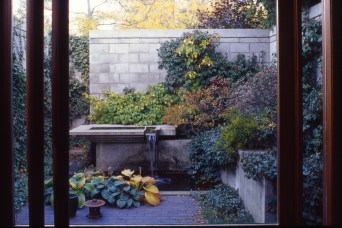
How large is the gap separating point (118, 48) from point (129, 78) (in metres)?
0.64

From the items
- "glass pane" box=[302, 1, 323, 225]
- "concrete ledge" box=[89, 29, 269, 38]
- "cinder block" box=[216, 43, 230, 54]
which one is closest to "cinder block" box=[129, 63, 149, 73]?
"concrete ledge" box=[89, 29, 269, 38]

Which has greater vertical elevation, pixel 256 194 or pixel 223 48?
pixel 223 48

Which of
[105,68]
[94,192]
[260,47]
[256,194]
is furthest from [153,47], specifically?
[256,194]

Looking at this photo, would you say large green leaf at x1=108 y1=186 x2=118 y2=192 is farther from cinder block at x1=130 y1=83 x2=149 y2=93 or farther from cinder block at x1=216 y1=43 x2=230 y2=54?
cinder block at x1=216 y1=43 x2=230 y2=54

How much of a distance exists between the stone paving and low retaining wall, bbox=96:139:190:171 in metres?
1.76

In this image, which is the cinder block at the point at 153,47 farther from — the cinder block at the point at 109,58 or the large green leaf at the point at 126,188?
the large green leaf at the point at 126,188

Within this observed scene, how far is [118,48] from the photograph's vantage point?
7.56 meters

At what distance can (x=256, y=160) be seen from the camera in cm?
394

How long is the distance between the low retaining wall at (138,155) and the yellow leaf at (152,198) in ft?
5.84

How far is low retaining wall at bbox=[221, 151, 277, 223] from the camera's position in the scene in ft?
11.7

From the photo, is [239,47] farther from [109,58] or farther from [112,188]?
[112,188]

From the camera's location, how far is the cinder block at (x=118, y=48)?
7.55 meters

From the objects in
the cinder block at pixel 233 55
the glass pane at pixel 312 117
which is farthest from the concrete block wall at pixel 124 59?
the glass pane at pixel 312 117

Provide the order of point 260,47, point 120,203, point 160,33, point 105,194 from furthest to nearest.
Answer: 1. point 160,33
2. point 260,47
3. point 105,194
4. point 120,203
